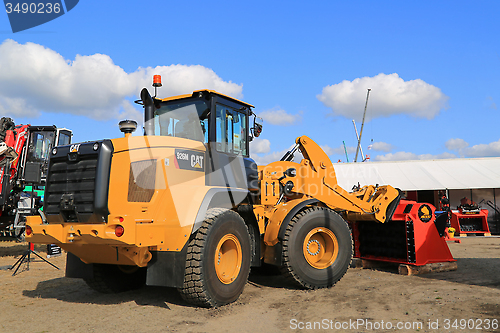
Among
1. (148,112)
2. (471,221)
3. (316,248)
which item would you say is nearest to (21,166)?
(148,112)

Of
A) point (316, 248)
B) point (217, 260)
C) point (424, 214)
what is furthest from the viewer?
point (424, 214)

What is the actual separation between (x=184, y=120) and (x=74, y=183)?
6.46ft

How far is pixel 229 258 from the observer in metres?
5.72

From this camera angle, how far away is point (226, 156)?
6.27m

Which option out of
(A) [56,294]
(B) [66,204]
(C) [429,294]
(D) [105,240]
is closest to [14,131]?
(A) [56,294]

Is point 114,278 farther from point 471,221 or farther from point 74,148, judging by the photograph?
point 471,221

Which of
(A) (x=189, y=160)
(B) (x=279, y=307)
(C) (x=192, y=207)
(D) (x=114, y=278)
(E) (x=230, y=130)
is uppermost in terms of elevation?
(E) (x=230, y=130)

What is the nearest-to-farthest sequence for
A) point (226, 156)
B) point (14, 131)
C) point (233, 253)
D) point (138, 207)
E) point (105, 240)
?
point (105, 240), point (138, 207), point (233, 253), point (226, 156), point (14, 131)

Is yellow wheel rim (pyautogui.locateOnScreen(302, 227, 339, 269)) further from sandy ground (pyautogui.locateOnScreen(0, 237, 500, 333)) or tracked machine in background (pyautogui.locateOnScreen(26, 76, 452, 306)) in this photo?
sandy ground (pyautogui.locateOnScreen(0, 237, 500, 333))

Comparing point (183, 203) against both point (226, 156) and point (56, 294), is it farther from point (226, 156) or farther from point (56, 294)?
point (56, 294)

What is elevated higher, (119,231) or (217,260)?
(119,231)

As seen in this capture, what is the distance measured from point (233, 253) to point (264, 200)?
1.47 m

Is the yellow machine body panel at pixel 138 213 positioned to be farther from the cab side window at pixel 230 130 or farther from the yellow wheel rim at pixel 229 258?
the cab side window at pixel 230 130

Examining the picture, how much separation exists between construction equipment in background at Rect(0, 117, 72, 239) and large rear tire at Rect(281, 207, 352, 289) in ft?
26.4
